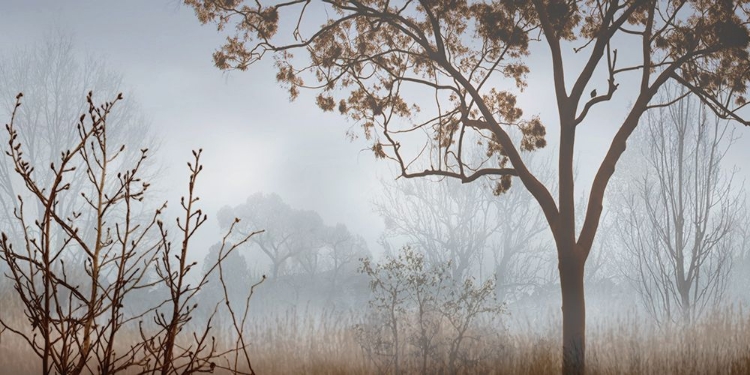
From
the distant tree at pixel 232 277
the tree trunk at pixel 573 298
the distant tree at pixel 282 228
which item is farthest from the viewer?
the distant tree at pixel 282 228

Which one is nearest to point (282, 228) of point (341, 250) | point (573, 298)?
point (341, 250)

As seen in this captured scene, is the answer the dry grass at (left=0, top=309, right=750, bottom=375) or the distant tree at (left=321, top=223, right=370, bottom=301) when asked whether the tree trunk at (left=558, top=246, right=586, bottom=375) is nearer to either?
the dry grass at (left=0, top=309, right=750, bottom=375)

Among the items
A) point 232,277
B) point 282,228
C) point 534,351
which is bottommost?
point 534,351

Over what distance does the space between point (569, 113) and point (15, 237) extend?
16.5 metres

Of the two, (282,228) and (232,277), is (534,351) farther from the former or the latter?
(282,228)

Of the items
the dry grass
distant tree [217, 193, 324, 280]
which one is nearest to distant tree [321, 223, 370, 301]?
distant tree [217, 193, 324, 280]

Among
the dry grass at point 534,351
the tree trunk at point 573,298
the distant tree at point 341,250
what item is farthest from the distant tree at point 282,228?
the tree trunk at point 573,298

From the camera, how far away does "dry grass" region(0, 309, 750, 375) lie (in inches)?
282

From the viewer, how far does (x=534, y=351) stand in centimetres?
784

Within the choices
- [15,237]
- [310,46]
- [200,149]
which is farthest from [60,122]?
[200,149]

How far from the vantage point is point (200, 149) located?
75.8 inches

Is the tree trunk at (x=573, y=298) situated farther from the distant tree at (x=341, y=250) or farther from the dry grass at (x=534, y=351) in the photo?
the distant tree at (x=341, y=250)

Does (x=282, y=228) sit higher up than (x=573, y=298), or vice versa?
(x=282, y=228)

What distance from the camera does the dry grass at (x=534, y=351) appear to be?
716 centimetres
